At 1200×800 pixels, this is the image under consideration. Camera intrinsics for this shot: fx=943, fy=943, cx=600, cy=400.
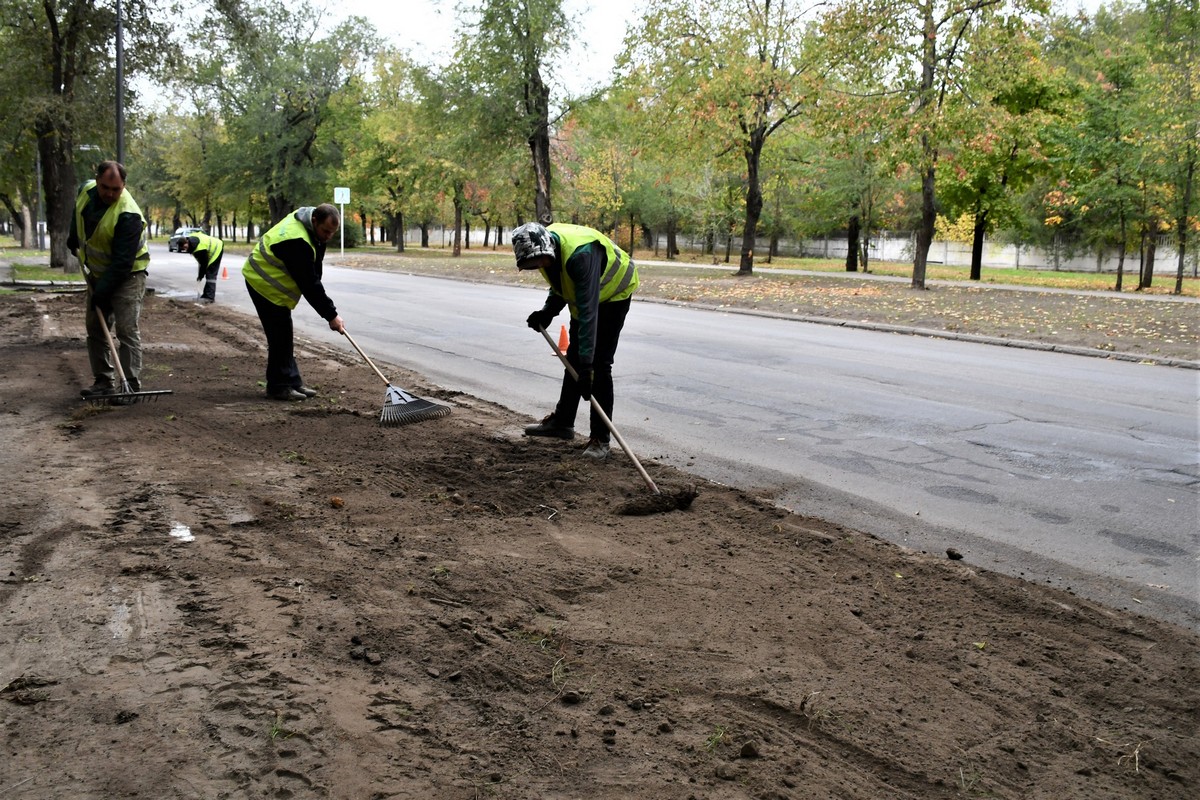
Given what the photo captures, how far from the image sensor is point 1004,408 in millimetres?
8500

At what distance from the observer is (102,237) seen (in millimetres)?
7598

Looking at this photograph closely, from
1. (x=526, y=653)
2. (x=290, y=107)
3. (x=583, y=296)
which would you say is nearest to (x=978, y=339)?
(x=583, y=296)

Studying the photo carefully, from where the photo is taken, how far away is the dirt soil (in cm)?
274

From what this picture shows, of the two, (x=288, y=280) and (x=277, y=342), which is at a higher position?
(x=288, y=280)

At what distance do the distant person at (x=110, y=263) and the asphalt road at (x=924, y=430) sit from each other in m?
3.01

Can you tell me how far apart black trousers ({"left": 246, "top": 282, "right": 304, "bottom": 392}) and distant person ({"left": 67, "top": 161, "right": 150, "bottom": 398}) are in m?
0.95

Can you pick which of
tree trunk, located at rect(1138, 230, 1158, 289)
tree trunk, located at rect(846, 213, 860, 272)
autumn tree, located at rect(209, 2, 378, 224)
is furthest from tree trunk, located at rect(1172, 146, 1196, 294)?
autumn tree, located at rect(209, 2, 378, 224)

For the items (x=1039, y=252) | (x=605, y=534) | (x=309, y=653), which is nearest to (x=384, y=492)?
(x=605, y=534)

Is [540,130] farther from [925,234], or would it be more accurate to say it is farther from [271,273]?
[271,273]

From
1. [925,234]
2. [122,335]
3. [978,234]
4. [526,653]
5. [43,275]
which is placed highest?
[978,234]

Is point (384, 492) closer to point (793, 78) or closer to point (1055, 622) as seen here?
point (1055, 622)

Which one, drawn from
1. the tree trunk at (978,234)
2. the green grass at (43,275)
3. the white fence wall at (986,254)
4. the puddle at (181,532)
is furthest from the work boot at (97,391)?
the white fence wall at (986,254)

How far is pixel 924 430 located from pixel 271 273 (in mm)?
5592

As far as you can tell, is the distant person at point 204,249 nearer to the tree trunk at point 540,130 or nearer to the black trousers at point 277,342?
the black trousers at point 277,342
